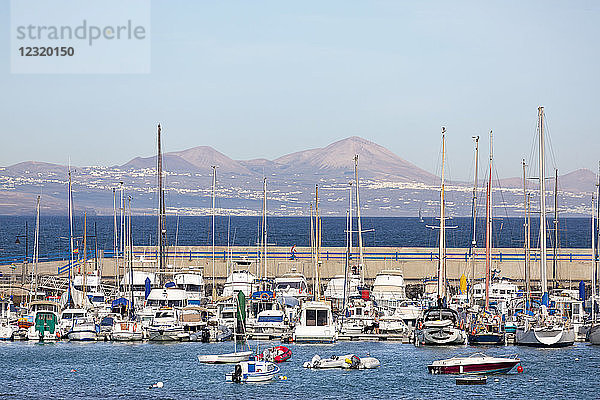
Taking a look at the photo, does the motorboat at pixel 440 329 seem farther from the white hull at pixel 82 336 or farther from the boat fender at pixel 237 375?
the white hull at pixel 82 336

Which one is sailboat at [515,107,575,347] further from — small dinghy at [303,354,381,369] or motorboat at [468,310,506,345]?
small dinghy at [303,354,381,369]

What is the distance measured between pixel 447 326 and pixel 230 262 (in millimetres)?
26472

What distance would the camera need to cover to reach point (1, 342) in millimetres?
53125

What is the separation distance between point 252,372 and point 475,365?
10.1 metres

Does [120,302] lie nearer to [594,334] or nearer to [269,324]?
[269,324]

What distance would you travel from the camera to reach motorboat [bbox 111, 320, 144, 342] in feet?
173

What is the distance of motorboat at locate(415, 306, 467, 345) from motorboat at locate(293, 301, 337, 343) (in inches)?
187

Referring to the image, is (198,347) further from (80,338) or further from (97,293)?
(97,293)

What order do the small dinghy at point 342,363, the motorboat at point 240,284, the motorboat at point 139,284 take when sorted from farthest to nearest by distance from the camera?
the motorboat at point 240,284
the motorboat at point 139,284
the small dinghy at point 342,363

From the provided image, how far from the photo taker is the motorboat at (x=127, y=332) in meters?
52.8

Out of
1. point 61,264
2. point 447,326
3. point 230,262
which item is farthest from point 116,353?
point 61,264

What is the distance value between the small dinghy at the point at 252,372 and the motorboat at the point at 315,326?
8716mm

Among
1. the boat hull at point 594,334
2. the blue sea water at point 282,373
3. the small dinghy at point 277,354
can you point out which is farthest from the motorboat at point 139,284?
the boat hull at point 594,334

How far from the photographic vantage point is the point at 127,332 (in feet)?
173
